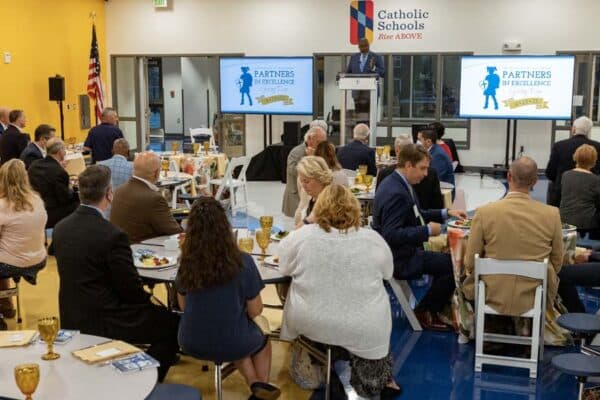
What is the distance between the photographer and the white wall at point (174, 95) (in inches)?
818

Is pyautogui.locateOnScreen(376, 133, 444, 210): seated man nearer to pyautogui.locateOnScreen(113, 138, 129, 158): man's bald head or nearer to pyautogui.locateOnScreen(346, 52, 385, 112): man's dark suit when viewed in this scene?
pyautogui.locateOnScreen(113, 138, 129, 158): man's bald head

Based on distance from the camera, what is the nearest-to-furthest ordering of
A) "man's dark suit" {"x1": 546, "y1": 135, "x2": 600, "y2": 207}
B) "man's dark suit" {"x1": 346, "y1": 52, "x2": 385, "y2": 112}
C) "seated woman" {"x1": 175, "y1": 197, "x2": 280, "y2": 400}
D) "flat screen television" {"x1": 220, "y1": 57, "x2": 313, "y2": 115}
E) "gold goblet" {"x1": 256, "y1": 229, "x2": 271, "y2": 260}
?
1. "seated woman" {"x1": 175, "y1": 197, "x2": 280, "y2": 400}
2. "gold goblet" {"x1": 256, "y1": 229, "x2": 271, "y2": 260}
3. "man's dark suit" {"x1": 546, "y1": 135, "x2": 600, "y2": 207}
4. "man's dark suit" {"x1": 346, "y1": 52, "x2": 385, "y2": 112}
5. "flat screen television" {"x1": 220, "y1": 57, "x2": 313, "y2": 115}

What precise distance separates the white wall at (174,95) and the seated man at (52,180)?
14085 mm

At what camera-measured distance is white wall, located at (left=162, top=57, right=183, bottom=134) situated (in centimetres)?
2077

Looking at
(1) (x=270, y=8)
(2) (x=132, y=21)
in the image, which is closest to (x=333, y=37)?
(1) (x=270, y=8)

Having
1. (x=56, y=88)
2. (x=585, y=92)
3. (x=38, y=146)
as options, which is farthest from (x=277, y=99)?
(x=38, y=146)

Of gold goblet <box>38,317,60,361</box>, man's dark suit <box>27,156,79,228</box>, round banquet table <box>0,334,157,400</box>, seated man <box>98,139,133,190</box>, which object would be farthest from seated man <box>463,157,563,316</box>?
man's dark suit <box>27,156,79,228</box>

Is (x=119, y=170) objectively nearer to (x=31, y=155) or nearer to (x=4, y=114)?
(x=31, y=155)

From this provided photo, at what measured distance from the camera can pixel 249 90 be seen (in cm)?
1446

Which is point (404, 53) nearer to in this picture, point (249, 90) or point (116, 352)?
point (249, 90)

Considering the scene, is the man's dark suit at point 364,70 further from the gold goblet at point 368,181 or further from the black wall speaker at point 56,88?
the black wall speaker at point 56,88

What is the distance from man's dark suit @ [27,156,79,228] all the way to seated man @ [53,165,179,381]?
3.32 metres

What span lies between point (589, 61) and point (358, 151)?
A: 765 cm

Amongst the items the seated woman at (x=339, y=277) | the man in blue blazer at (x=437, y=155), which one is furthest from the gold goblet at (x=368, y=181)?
the seated woman at (x=339, y=277)
